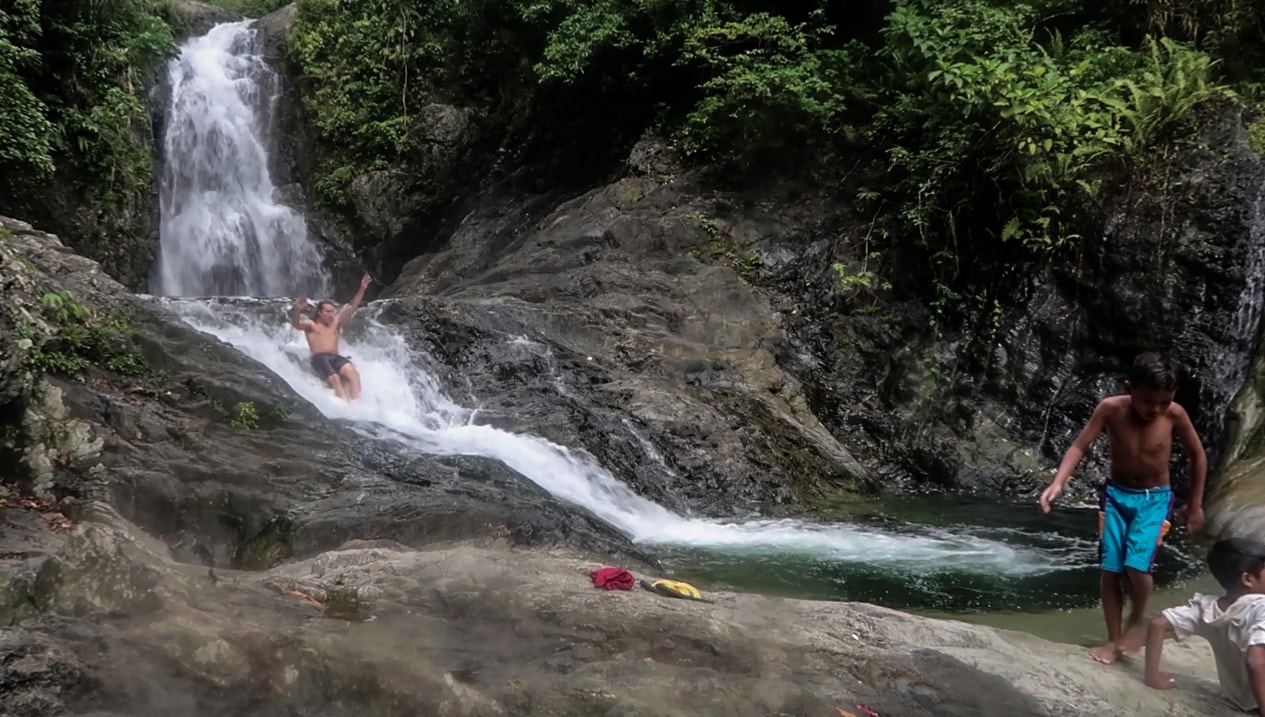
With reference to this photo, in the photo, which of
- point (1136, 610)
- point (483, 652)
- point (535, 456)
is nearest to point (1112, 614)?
point (1136, 610)

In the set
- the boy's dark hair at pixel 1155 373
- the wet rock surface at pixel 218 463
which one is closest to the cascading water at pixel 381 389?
the wet rock surface at pixel 218 463

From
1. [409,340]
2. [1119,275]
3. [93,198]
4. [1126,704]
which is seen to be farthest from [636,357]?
[93,198]

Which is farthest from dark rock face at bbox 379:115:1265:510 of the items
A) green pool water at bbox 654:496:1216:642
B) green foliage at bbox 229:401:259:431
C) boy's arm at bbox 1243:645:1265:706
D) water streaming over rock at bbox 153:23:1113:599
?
boy's arm at bbox 1243:645:1265:706

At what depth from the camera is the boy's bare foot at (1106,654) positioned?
3753 mm

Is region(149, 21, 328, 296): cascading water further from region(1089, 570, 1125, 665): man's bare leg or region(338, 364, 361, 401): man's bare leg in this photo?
region(1089, 570, 1125, 665): man's bare leg

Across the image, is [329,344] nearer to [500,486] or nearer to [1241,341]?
[500,486]

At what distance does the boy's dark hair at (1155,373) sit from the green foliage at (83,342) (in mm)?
6542

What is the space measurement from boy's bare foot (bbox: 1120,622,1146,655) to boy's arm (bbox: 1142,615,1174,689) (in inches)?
11.2

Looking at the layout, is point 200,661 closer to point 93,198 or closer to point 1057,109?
point 1057,109

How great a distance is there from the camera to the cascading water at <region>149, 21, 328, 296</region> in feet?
Answer: 50.2

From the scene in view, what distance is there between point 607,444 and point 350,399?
274cm

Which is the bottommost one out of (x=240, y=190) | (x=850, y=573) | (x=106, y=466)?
(x=850, y=573)

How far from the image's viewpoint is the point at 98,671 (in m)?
2.60

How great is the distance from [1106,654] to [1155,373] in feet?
4.17
